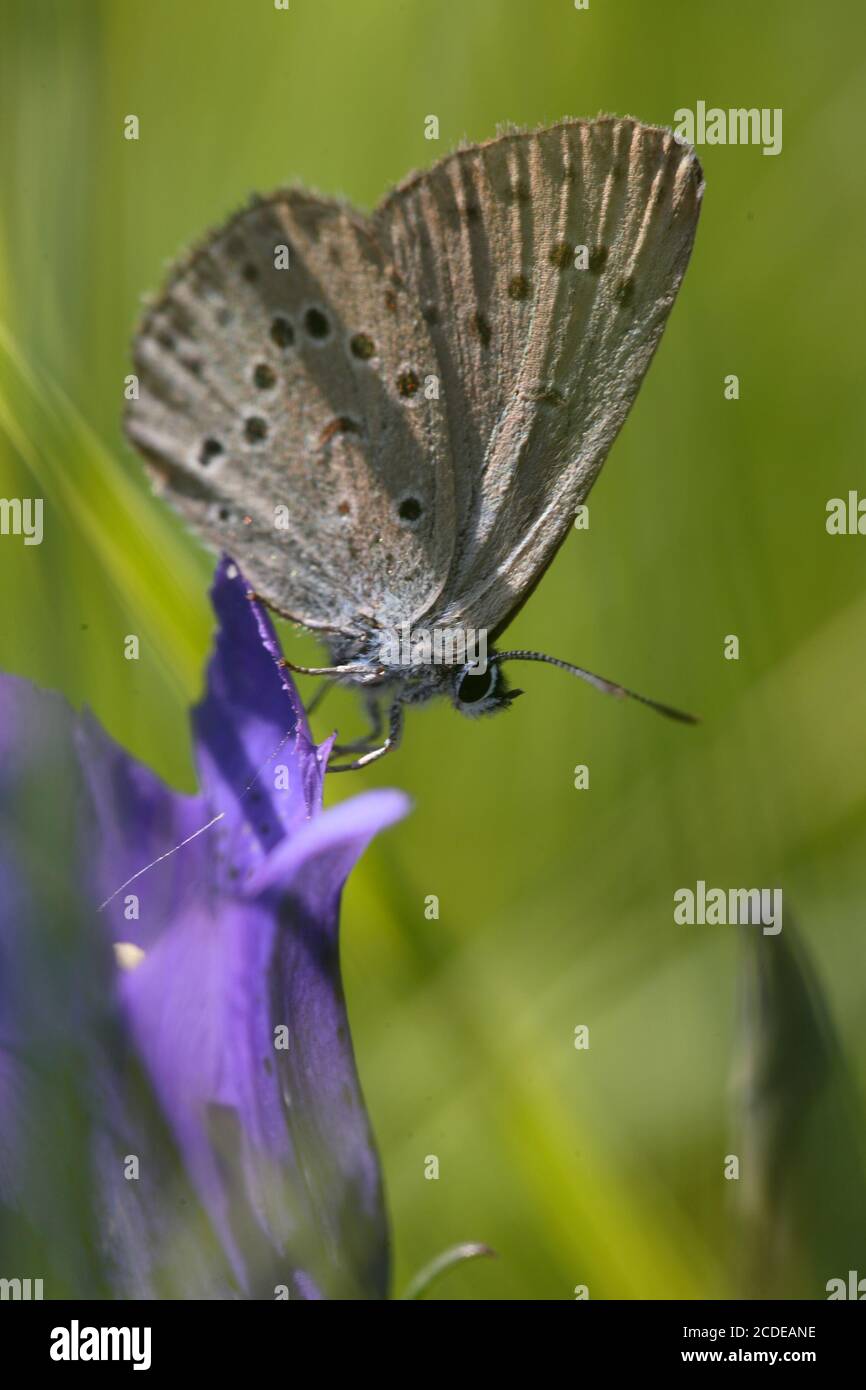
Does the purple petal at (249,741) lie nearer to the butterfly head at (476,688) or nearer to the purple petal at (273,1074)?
the purple petal at (273,1074)

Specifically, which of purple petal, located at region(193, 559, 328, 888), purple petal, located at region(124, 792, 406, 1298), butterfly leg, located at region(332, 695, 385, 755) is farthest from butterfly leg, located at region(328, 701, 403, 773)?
purple petal, located at region(124, 792, 406, 1298)

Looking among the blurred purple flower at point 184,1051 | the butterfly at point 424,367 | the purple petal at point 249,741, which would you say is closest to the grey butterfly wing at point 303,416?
the butterfly at point 424,367

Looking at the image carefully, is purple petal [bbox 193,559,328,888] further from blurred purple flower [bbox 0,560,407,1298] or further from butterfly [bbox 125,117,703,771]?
butterfly [bbox 125,117,703,771]

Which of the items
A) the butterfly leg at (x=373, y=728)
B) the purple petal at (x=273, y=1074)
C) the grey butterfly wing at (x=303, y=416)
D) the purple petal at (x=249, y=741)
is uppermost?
the grey butterfly wing at (x=303, y=416)

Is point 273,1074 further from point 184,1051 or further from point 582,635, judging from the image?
point 582,635

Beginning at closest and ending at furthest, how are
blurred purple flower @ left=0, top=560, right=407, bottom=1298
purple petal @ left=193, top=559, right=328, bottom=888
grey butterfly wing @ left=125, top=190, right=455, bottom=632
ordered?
blurred purple flower @ left=0, top=560, right=407, bottom=1298 → purple petal @ left=193, top=559, right=328, bottom=888 → grey butterfly wing @ left=125, top=190, right=455, bottom=632

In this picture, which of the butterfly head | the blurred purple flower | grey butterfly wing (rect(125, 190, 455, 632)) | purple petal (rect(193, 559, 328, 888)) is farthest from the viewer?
the butterfly head
